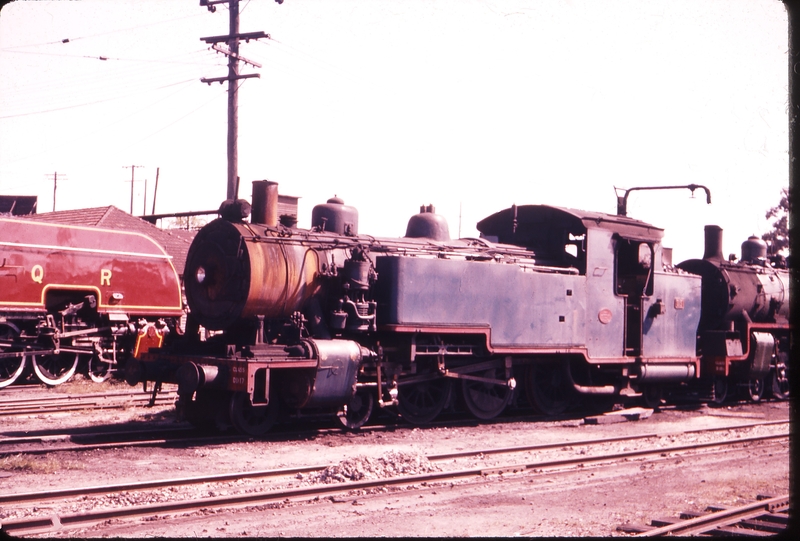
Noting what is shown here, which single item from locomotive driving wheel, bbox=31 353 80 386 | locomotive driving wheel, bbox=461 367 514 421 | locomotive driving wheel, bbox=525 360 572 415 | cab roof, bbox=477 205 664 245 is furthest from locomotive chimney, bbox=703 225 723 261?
locomotive driving wheel, bbox=31 353 80 386

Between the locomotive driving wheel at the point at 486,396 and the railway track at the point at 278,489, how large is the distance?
A: 7.87ft

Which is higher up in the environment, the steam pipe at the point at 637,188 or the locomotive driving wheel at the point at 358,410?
the steam pipe at the point at 637,188

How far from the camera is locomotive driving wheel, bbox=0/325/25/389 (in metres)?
16.1

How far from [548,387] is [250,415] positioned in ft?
18.5

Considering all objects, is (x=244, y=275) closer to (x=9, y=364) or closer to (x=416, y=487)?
(x=416, y=487)

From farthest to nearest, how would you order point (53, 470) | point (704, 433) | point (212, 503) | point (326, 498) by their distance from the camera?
point (704, 433) < point (53, 470) < point (326, 498) < point (212, 503)

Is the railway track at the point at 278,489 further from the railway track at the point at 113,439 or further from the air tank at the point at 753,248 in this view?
the air tank at the point at 753,248

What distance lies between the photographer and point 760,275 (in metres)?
19.2

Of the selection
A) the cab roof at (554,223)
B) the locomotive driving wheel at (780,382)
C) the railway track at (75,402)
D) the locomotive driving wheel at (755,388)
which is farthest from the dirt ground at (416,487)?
the locomotive driving wheel at (780,382)

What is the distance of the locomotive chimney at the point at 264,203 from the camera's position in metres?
11.5

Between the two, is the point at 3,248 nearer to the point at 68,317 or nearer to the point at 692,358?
the point at 68,317

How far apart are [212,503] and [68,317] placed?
1173 cm

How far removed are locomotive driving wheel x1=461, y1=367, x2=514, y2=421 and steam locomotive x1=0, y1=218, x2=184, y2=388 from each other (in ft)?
26.1

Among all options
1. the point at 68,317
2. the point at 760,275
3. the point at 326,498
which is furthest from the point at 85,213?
the point at 326,498
